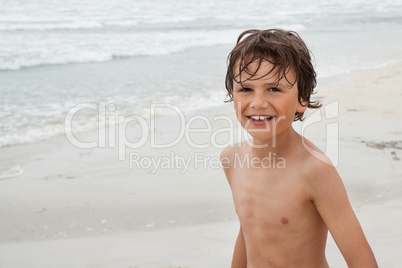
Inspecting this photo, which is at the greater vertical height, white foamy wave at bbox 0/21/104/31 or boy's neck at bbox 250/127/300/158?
boy's neck at bbox 250/127/300/158

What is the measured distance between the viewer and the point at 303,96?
6.63 ft

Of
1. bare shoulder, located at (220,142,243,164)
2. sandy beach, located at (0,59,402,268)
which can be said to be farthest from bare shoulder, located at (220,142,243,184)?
sandy beach, located at (0,59,402,268)

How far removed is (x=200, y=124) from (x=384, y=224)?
3.47m

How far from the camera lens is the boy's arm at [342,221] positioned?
1788 mm

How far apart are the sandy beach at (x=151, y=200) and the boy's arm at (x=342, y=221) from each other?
179 centimetres

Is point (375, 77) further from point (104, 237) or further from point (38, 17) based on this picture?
point (38, 17)

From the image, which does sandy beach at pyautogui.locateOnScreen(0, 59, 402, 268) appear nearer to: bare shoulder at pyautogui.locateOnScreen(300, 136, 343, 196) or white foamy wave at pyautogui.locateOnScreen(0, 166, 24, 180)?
white foamy wave at pyautogui.locateOnScreen(0, 166, 24, 180)

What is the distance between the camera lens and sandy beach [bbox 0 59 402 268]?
3885mm

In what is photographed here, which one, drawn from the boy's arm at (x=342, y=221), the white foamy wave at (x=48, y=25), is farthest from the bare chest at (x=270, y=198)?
the white foamy wave at (x=48, y=25)

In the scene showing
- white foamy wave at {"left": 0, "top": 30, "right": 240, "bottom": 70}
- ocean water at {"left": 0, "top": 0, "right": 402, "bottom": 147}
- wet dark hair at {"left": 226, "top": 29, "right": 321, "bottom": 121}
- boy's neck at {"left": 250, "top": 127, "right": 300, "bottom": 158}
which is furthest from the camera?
white foamy wave at {"left": 0, "top": 30, "right": 240, "bottom": 70}

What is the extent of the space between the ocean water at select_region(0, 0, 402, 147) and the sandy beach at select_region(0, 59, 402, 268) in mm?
1299

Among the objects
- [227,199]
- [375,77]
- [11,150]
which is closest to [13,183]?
[11,150]

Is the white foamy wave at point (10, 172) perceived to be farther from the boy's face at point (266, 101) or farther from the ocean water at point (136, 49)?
the boy's face at point (266, 101)

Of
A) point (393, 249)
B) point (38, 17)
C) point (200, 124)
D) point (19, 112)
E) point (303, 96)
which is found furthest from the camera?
point (38, 17)
